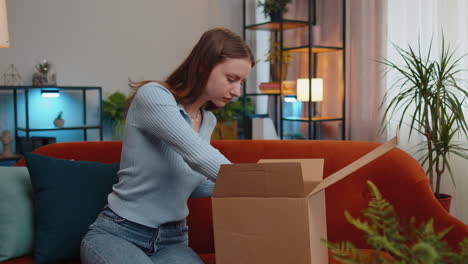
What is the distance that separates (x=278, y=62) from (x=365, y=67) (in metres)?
0.88

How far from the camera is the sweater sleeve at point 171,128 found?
Result: 1262 millimetres

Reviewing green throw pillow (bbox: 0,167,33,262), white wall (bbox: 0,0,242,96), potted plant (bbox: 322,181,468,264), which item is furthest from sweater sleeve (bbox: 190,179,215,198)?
white wall (bbox: 0,0,242,96)

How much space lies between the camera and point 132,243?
58.5 inches

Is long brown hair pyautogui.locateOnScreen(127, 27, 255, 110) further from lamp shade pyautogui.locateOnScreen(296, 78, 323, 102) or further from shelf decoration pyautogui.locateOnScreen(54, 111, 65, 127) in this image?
shelf decoration pyautogui.locateOnScreen(54, 111, 65, 127)

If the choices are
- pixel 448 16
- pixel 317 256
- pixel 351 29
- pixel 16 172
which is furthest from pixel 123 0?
pixel 317 256

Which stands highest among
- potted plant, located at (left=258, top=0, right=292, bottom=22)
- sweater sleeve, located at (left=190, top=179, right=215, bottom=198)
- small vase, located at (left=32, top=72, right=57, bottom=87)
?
potted plant, located at (left=258, top=0, right=292, bottom=22)

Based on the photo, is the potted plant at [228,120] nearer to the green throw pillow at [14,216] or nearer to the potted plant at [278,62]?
the potted plant at [278,62]

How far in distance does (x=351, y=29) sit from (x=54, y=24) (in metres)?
2.68

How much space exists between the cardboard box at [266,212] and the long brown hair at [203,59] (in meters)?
0.65

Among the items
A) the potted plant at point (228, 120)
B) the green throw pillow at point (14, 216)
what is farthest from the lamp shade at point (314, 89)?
the green throw pillow at point (14, 216)

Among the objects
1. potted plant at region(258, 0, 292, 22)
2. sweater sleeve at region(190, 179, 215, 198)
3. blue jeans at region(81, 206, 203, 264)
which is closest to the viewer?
blue jeans at region(81, 206, 203, 264)

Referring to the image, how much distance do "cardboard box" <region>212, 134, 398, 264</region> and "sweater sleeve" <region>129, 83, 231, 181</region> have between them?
28 centimetres

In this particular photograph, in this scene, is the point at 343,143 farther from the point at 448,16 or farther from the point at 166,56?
the point at 166,56

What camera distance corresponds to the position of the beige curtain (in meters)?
4.26
